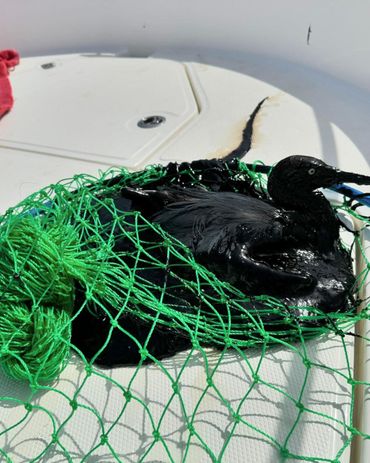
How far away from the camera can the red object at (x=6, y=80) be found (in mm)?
3061

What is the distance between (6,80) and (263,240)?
2.44 metres

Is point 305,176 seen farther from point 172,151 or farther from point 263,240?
point 172,151

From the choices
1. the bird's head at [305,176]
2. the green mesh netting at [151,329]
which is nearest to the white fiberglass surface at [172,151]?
the green mesh netting at [151,329]

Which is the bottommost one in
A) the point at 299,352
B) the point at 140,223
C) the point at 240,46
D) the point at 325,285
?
the point at 299,352

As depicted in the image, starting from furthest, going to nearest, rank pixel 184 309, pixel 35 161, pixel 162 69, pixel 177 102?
pixel 162 69
pixel 177 102
pixel 35 161
pixel 184 309

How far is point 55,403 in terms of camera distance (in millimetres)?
1310

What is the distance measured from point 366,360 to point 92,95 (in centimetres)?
253

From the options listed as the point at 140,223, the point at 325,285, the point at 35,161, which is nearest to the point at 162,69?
the point at 35,161

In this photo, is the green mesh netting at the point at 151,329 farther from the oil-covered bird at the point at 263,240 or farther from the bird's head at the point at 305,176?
the bird's head at the point at 305,176

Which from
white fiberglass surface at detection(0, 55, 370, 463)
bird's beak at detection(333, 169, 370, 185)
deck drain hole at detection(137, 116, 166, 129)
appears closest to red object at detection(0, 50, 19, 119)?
white fiberglass surface at detection(0, 55, 370, 463)

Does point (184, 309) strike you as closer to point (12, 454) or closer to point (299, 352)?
point (299, 352)

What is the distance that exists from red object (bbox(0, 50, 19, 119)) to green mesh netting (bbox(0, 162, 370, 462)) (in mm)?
1859

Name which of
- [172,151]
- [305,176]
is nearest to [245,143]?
[172,151]

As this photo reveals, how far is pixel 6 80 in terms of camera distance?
319 centimetres
